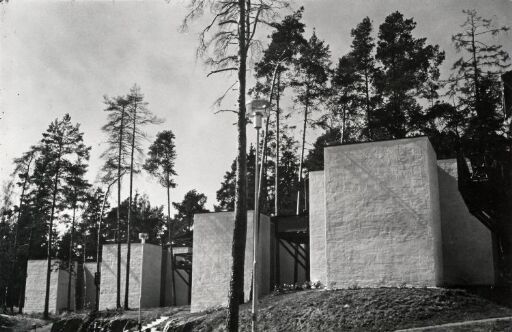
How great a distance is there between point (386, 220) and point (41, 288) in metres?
30.7

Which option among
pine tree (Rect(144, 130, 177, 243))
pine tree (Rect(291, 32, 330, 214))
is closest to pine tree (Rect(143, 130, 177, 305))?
pine tree (Rect(144, 130, 177, 243))

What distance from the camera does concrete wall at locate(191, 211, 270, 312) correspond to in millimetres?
23062

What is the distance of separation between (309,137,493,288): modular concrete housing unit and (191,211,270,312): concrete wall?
6.20 metres

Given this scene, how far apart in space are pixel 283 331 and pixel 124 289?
19.8m

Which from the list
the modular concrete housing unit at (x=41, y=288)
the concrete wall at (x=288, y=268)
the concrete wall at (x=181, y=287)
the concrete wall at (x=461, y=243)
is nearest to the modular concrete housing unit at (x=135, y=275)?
the concrete wall at (x=181, y=287)

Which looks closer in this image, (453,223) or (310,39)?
(453,223)

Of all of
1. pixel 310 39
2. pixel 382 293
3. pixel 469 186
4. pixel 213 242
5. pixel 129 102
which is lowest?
pixel 382 293

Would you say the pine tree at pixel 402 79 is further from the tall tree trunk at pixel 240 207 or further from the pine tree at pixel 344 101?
the tall tree trunk at pixel 240 207

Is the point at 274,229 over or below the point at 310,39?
below

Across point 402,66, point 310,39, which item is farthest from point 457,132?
point 310,39

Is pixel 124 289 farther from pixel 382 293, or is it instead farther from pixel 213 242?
pixel 382 293

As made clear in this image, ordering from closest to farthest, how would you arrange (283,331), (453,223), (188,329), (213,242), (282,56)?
(283,331), (188,329), (453,223), (213,242), (282,56)

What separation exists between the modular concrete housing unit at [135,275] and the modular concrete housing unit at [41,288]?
748 centimetres

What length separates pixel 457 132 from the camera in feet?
96.3
